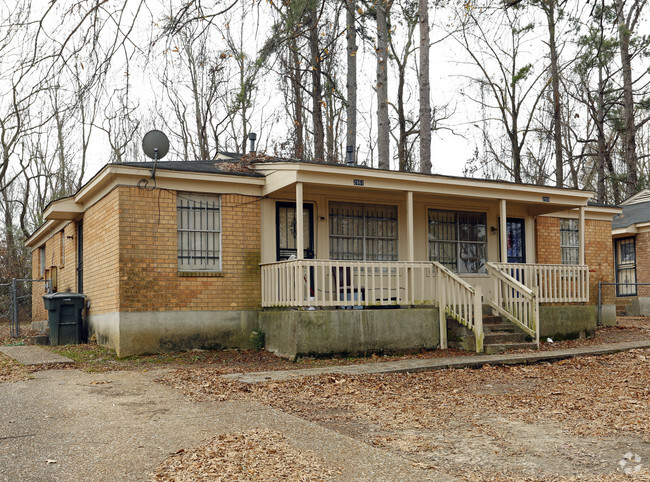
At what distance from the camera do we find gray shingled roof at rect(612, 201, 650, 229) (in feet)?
72.5

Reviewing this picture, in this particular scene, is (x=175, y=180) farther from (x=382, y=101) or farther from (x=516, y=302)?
(x=382, y=101)

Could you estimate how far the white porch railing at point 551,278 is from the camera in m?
14.0

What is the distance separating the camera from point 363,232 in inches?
563

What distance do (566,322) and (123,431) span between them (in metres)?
11.0

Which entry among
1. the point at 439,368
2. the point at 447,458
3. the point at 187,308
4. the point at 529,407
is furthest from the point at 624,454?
the point at 187,308

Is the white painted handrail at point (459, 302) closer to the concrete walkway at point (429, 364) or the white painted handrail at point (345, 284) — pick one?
the white painted handrail at point (345, 284)

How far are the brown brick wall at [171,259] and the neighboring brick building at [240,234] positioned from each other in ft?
0.07

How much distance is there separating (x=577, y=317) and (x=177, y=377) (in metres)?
9.38

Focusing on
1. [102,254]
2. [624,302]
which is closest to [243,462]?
[102,254]

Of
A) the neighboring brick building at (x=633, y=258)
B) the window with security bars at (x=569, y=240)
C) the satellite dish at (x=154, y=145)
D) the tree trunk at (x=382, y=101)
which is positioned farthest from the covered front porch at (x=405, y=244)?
the neighboring brick building at (x=633, y=258)

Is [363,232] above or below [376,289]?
above

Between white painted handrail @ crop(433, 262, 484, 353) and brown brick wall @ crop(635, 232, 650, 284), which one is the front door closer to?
white painted handrail @ crop(433, 262, 484, 353)

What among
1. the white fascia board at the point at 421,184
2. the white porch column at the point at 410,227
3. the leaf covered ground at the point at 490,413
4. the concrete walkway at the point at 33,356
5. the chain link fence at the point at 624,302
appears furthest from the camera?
the chain link fence at the point at 624,302

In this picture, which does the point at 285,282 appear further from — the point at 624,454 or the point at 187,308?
the point at 624,454
